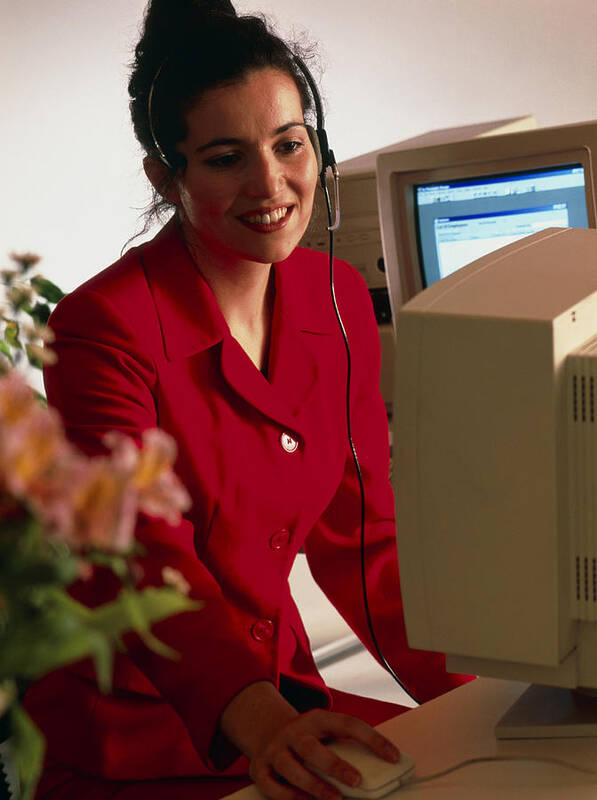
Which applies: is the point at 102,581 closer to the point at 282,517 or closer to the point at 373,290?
the point at 282,517

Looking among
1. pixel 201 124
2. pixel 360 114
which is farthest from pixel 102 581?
pixel 360 114

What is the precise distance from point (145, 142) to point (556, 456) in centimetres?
72

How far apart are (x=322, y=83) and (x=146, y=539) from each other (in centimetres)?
309

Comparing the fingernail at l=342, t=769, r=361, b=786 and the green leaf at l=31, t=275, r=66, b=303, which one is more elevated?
the green leaf at l=31, t=275, r=66, b=303

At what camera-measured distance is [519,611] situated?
0.89 meters

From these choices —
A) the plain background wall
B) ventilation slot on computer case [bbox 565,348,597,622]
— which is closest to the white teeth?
ventilation slot on computer case [bbox 565,348,597,622]

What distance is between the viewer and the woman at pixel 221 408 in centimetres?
114

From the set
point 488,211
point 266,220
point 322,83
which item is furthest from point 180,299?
point 322,83

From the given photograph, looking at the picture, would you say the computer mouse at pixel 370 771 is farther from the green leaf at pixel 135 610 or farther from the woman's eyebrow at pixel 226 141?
the woman's eyebrow at pixel 226 141

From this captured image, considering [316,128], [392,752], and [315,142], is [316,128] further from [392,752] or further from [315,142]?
[392,752]

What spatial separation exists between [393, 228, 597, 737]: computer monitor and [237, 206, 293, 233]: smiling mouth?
372 mm

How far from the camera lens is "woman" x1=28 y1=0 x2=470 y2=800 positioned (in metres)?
1.14

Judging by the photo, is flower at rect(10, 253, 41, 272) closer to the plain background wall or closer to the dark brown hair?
the dark brown hair

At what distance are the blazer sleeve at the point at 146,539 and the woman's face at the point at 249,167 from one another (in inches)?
6.3
